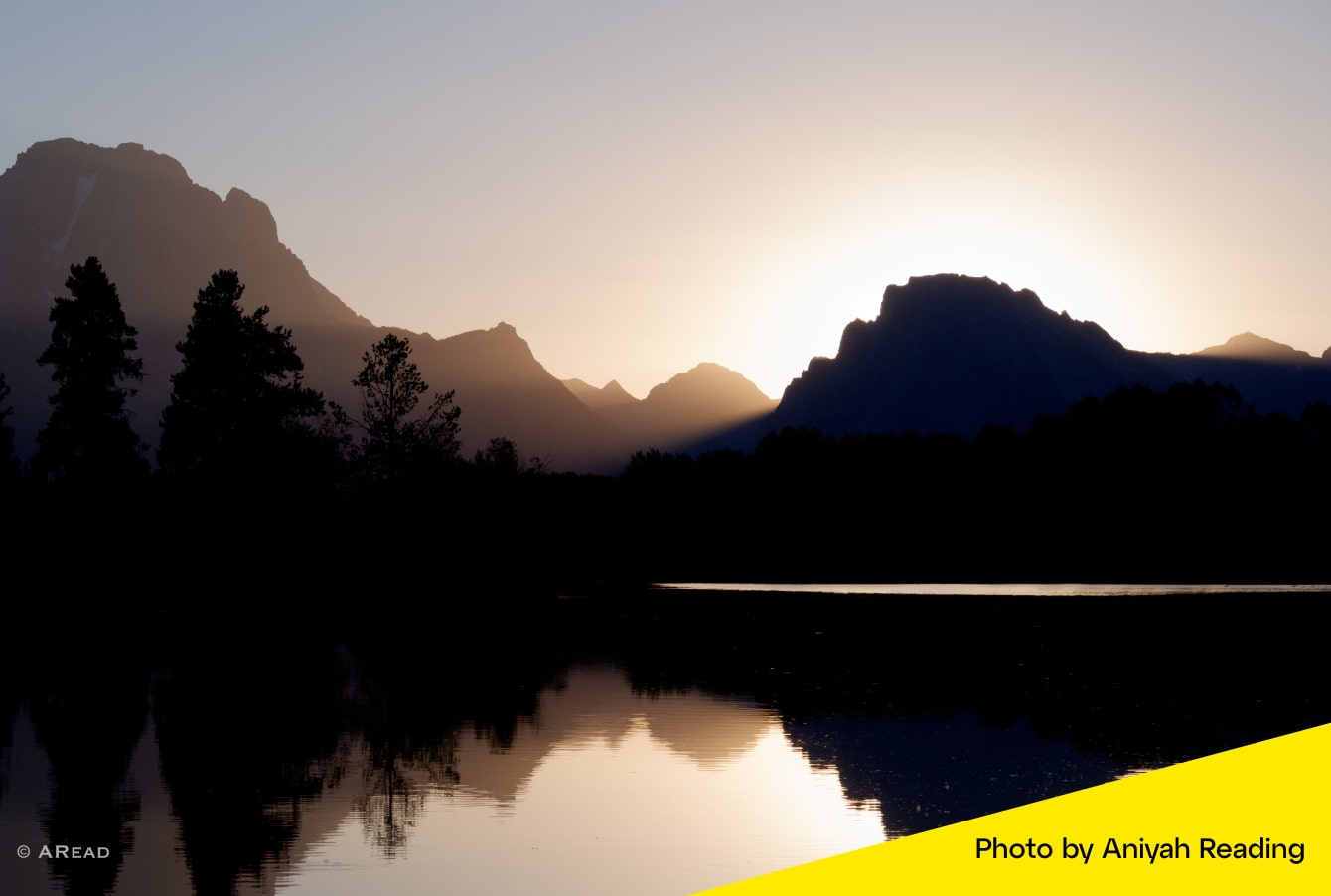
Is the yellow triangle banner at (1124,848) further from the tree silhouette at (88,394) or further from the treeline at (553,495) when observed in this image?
the tree silhouette at (88,394)

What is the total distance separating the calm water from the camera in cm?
1806

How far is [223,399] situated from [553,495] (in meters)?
74.8

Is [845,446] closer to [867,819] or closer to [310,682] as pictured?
[310,682]

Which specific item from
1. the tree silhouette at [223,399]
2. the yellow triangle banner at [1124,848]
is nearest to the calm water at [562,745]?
the yellow triangle banner at [1124,848]

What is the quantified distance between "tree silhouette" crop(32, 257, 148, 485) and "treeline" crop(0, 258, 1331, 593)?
143 millimetres

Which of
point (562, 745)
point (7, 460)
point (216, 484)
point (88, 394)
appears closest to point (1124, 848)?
point (562, 745)

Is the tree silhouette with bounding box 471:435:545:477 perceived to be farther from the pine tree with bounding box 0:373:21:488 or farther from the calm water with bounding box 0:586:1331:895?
the calm water with bounding box 0:586:1331:895

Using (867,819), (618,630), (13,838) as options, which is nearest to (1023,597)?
(618,630)

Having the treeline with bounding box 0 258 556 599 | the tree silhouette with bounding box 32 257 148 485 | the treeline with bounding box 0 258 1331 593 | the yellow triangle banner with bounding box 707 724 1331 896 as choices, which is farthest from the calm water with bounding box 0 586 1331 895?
the treeline with bounding box 0 258 1331 593

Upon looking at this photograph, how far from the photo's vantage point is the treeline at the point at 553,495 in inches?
3268

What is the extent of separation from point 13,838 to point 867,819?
38.6ft

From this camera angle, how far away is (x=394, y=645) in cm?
4938

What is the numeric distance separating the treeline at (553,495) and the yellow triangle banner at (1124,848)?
2663 inches

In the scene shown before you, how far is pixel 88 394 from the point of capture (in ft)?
271
